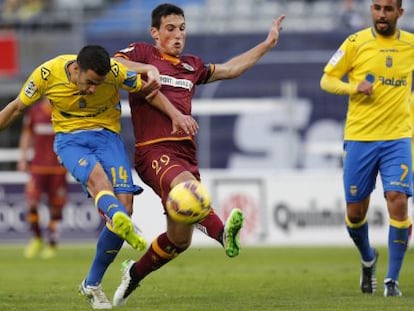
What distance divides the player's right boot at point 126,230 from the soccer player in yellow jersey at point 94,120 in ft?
1.66

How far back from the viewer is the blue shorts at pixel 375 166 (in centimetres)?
1070

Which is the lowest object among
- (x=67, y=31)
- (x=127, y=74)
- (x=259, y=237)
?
(x=259, y=237)

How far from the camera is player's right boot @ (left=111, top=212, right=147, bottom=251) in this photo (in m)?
8.87

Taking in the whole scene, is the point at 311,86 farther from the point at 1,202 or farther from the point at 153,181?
the point at 153,181

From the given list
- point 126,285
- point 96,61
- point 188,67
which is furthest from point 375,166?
point 96,61

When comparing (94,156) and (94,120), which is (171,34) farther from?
(94,156)

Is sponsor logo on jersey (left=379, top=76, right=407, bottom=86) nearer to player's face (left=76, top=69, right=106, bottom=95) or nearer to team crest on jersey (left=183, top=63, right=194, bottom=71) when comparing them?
team crest on jersey (left=183, top=63, right=194, bottom=71)

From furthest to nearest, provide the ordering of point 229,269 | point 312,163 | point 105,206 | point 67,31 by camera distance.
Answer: point 67,31, point 312,163, point 229,269, point 105,206

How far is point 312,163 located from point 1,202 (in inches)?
238

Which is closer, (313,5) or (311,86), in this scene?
(311,86)

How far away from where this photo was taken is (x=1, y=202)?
2266 cm

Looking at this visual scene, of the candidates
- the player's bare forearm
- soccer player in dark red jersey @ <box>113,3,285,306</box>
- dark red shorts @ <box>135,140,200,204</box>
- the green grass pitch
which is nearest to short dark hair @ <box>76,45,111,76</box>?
soccer player in dark red jersey @ <box>113,3,285,306</box>

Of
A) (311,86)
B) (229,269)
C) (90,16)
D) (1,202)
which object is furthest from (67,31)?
(229,269)

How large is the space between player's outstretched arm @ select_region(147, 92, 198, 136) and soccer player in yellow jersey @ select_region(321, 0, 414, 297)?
1.97m
